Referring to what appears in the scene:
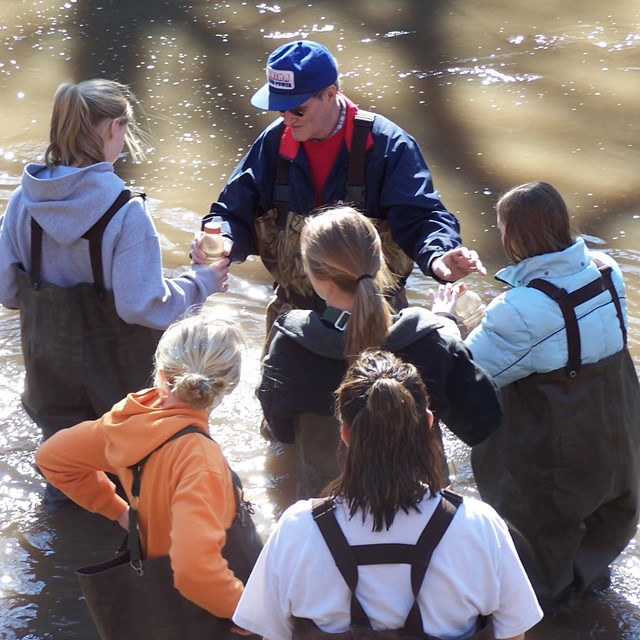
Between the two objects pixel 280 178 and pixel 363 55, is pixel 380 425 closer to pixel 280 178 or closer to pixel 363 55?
pixel 280 178

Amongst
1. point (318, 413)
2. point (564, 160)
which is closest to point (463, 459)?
point (318, 413)

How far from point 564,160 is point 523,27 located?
2.38m

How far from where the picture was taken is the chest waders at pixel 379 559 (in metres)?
2.17

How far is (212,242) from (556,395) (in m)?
1.40

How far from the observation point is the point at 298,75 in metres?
3.67

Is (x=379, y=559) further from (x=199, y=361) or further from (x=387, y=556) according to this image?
(x=199, y=361)

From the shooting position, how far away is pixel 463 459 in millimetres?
4504

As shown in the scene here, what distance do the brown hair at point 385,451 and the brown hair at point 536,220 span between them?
111 centimetres

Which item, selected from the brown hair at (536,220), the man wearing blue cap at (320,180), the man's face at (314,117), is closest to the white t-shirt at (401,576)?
the brown hair at (536,220)

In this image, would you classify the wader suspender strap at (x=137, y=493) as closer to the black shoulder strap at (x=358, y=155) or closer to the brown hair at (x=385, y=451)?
the brown hair at (x=385, y=451)

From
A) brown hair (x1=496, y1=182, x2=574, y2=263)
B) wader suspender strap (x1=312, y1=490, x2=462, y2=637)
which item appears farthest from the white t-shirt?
brown hair (x1=496, y1=182, x2=574, y2=263)

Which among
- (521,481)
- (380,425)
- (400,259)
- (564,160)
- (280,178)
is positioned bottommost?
(564,160)

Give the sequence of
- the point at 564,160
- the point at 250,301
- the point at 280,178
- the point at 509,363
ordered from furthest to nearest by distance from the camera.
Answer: the point at 564,160
the point at 250,301
the point at 280,178
the point at 509,363

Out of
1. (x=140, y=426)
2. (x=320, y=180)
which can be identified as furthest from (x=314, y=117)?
(x=140, y=426)
